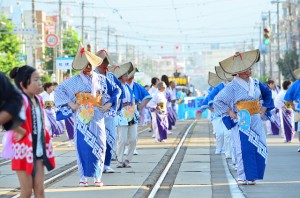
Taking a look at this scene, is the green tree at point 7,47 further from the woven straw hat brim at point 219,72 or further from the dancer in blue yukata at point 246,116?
the dancer in blue yukata at point 246,116

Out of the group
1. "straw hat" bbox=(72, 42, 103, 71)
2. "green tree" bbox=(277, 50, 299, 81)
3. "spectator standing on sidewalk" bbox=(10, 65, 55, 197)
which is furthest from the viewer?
"green tree" bbox=(277, 50, 299, 81)

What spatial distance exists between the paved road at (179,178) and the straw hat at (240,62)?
1.84 metres

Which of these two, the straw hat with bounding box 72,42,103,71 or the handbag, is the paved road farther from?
the straw hat with bounding box 72,42,103,71

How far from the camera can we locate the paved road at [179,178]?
49.2 feet

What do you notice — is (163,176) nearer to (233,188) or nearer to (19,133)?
(233,188)

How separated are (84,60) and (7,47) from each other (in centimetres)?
6160

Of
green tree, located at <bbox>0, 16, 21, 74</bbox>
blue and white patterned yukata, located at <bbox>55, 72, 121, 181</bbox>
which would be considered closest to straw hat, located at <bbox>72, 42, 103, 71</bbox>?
blue and white patterned yukata, located at <bbox>55, 72, 121, 181</bbox>

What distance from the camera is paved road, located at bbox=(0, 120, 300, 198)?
49.2ft

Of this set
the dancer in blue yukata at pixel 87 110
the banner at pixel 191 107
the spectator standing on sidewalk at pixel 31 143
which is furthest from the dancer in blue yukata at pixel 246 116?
the banner at pixel 191 107

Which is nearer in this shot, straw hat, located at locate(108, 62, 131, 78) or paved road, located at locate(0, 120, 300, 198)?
paved road, located at locate(0, 120, 300, 198)

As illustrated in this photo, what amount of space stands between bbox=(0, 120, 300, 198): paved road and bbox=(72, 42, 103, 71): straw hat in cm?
192

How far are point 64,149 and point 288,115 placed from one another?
761cm

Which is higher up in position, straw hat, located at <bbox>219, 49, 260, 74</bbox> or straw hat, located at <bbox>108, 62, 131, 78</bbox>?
straw hat, located at <bbox>219, 49, 260, 74</bbox>

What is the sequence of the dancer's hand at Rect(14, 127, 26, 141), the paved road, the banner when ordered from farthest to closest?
the banner
the paved road
the dancer's hand at Rect(14, 127, 26, 141)
